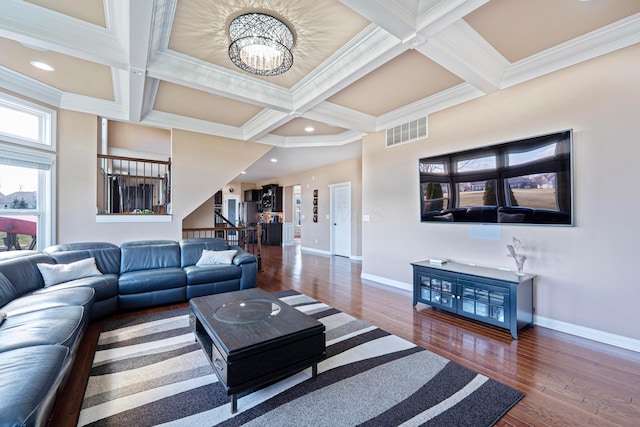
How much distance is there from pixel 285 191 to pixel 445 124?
24.1 ft

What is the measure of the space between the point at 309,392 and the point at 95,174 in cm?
449

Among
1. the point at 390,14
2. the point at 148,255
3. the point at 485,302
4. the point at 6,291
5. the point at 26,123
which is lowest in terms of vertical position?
the point at 485,302

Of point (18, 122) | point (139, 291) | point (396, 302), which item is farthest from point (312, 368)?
point (18, 122)

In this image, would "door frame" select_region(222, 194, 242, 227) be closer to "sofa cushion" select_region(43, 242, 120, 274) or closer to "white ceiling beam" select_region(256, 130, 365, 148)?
"white ceiling beam" select_region(256, 130, 365, 148)

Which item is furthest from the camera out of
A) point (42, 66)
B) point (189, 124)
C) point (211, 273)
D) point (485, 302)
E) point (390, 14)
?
point (189, 124)

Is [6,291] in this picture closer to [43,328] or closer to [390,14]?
[43,328]

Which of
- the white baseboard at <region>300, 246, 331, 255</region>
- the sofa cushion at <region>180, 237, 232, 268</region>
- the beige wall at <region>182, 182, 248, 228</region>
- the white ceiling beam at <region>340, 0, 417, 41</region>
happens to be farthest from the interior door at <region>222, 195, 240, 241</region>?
the white ceiling beam at <region>340, 0, 417, 41</region>

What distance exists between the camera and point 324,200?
833 cm

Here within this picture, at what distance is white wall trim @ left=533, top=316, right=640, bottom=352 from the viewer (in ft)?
7.99

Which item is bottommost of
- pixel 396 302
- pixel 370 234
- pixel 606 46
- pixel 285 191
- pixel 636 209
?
pixel 396 302

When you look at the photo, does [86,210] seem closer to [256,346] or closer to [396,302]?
[256,346]

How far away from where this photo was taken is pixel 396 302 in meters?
3.75

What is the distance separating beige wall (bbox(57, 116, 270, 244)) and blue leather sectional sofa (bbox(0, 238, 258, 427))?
25.4 inches

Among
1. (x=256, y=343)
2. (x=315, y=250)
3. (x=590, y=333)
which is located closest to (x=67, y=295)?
(x=256, y=343)
